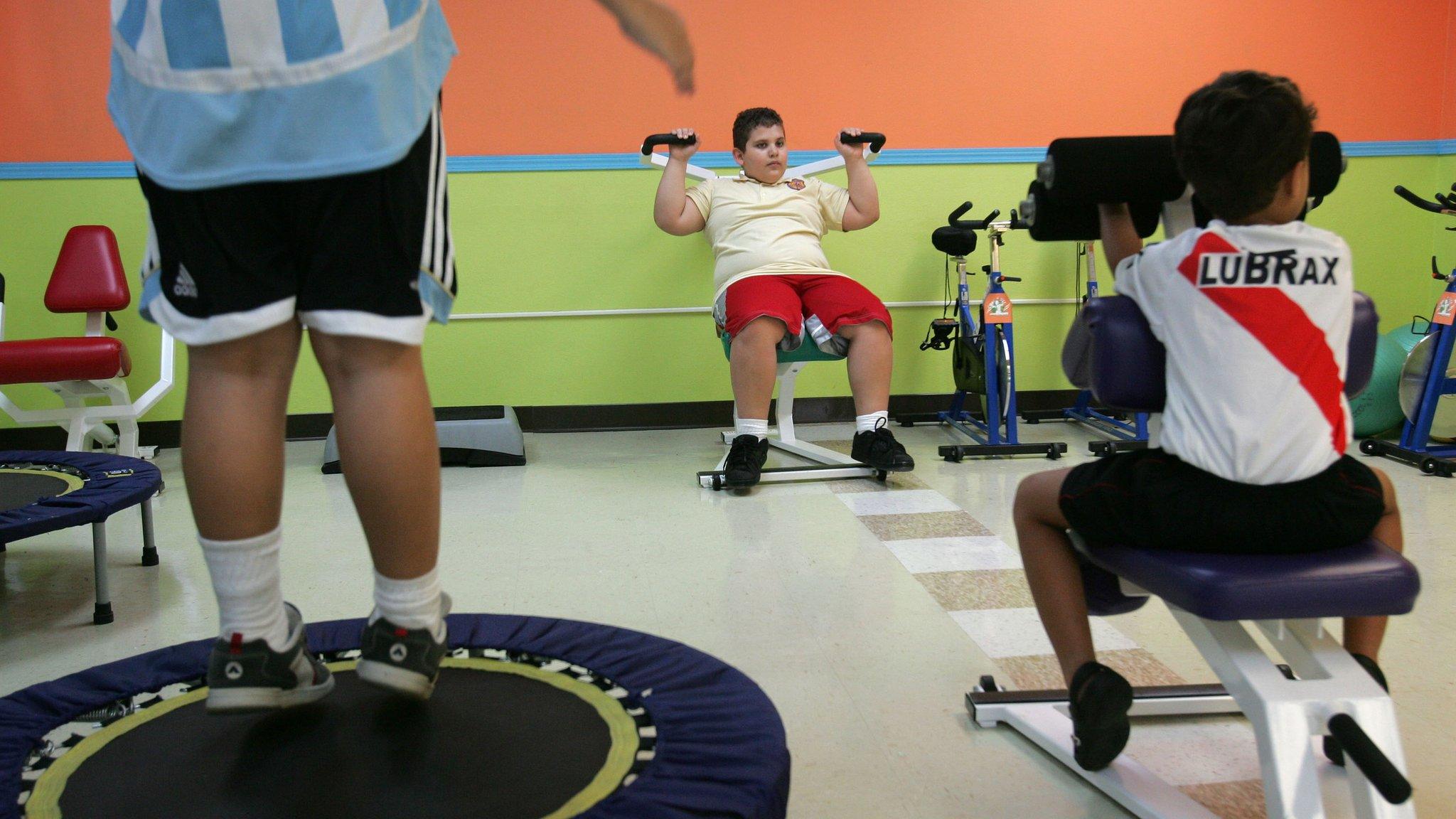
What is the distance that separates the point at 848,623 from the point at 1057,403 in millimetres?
2778

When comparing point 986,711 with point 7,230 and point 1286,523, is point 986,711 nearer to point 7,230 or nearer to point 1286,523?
point 1286,523

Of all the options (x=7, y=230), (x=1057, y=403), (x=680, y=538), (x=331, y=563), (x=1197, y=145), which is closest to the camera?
(x=1197, y=145)

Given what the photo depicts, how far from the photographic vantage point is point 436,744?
3.62ft

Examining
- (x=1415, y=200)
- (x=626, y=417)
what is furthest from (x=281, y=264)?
(x=1415, y=200)

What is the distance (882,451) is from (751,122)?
3.93 ft

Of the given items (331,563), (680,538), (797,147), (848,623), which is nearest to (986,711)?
(848,623)

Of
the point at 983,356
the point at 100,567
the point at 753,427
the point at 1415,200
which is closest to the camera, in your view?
the point at 100,567

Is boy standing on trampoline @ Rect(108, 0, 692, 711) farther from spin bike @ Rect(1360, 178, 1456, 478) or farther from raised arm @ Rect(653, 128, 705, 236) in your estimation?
spin bike @ Rect(1360, 178, 1456, 478)

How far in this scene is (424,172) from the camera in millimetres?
1077

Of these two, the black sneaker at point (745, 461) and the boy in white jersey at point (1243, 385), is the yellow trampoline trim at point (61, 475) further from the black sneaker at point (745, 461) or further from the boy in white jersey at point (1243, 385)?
the boy in white jersey at point (1243, 385)

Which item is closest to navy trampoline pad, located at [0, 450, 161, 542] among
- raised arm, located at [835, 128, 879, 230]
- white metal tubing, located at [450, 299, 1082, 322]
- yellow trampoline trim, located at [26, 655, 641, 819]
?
yellow trampoline trim, located at [26, 655, 641, 819]

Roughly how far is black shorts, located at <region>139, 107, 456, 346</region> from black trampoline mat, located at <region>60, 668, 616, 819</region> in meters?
0.41

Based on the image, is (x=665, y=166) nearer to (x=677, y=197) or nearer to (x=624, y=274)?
(x=677, y=197)

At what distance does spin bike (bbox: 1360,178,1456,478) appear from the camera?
3260 millimetres
